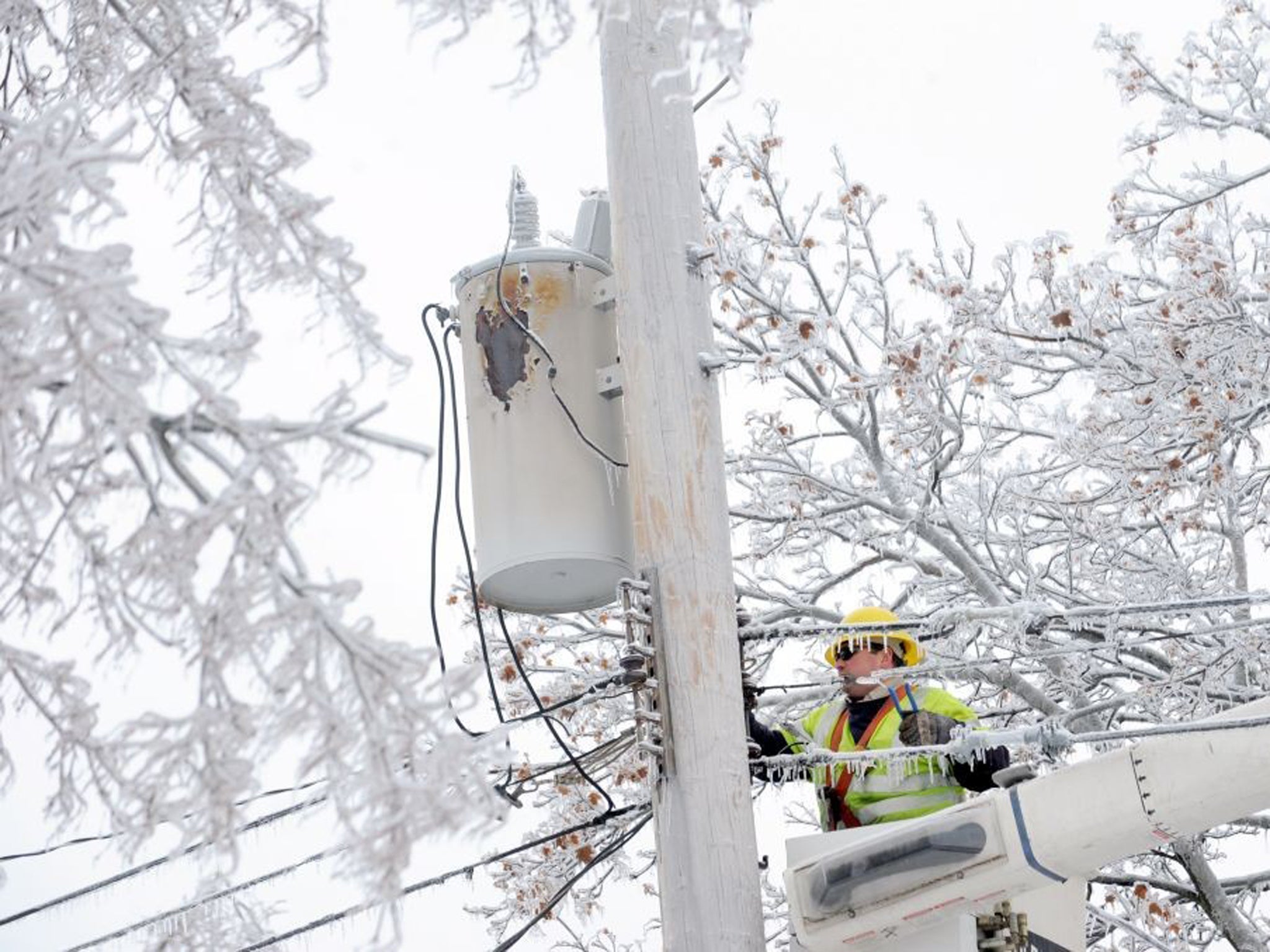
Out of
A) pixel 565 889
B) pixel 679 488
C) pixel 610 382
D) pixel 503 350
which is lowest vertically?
pixel 565 889

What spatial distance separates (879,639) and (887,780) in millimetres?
548

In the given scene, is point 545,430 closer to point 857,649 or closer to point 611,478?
point 611,478

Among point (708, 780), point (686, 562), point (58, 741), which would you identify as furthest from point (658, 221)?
point (58, 741)

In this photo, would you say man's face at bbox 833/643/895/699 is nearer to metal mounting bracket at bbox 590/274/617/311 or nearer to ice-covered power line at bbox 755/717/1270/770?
ice-covered power line at bbox 755/717/1270/770

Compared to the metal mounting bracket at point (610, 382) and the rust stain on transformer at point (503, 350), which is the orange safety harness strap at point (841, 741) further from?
the rust stain on transformer at point (503, 350)

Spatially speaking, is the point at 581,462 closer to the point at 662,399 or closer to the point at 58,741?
the point at 662,399

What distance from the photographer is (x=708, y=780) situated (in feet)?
17.7

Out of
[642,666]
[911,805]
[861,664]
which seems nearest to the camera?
[642,666]

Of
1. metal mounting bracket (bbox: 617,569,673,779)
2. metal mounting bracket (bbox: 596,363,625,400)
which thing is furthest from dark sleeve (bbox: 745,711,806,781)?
metal mounting bracket (bbox: 596,363,625,400)

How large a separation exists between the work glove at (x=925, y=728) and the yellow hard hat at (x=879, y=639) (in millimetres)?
179

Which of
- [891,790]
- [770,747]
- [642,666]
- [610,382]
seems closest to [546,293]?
[610,382]

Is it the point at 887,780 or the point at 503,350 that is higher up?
the point at 503,350

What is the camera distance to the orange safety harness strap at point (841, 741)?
6.38m

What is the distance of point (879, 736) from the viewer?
6.54 m
